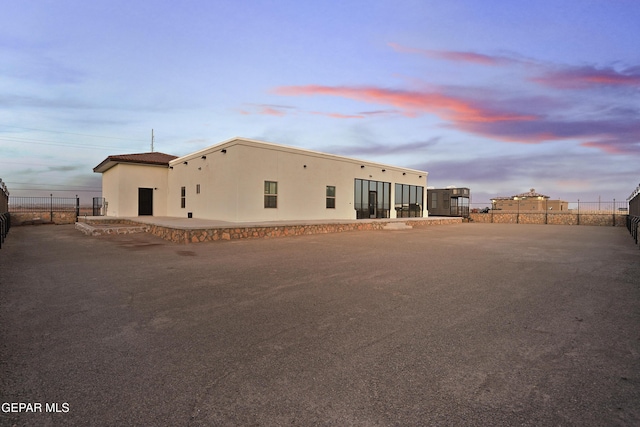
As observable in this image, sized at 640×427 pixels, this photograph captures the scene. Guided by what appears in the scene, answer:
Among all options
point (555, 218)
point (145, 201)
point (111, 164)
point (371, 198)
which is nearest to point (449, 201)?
point (555, 218)

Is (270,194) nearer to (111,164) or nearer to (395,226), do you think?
(395,226)

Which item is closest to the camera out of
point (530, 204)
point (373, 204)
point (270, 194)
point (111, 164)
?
point (270, 194)

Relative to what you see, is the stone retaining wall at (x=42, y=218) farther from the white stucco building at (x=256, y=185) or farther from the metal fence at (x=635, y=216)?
the metal fence at (x=635, y=216)

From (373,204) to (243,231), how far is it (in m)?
11.9

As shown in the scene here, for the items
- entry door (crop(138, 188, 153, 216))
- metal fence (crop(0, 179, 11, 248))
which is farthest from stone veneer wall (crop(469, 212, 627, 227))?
metal fence (crop(0, 179, 11, 248))

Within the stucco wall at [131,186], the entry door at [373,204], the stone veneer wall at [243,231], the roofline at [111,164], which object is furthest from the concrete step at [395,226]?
the roofline at [111,164]

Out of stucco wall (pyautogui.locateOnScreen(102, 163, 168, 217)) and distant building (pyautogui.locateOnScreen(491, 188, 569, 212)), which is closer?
stucco wall (pyautogui.locateOnScreen(102, 163, 168, 217))

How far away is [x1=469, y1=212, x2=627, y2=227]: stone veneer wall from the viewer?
26812mm

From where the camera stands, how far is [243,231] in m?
13.4

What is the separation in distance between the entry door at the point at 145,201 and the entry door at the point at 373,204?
587 inches

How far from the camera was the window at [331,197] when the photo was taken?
19750 millimetres

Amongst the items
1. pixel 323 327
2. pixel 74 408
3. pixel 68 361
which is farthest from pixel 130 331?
pixel 323 327

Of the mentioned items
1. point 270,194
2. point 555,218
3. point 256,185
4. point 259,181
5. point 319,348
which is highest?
point 259,181

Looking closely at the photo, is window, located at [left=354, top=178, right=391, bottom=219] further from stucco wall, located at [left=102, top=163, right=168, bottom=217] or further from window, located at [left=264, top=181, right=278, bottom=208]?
stucco wall, located at [left=102, top=163, right=168, bottom=217]
